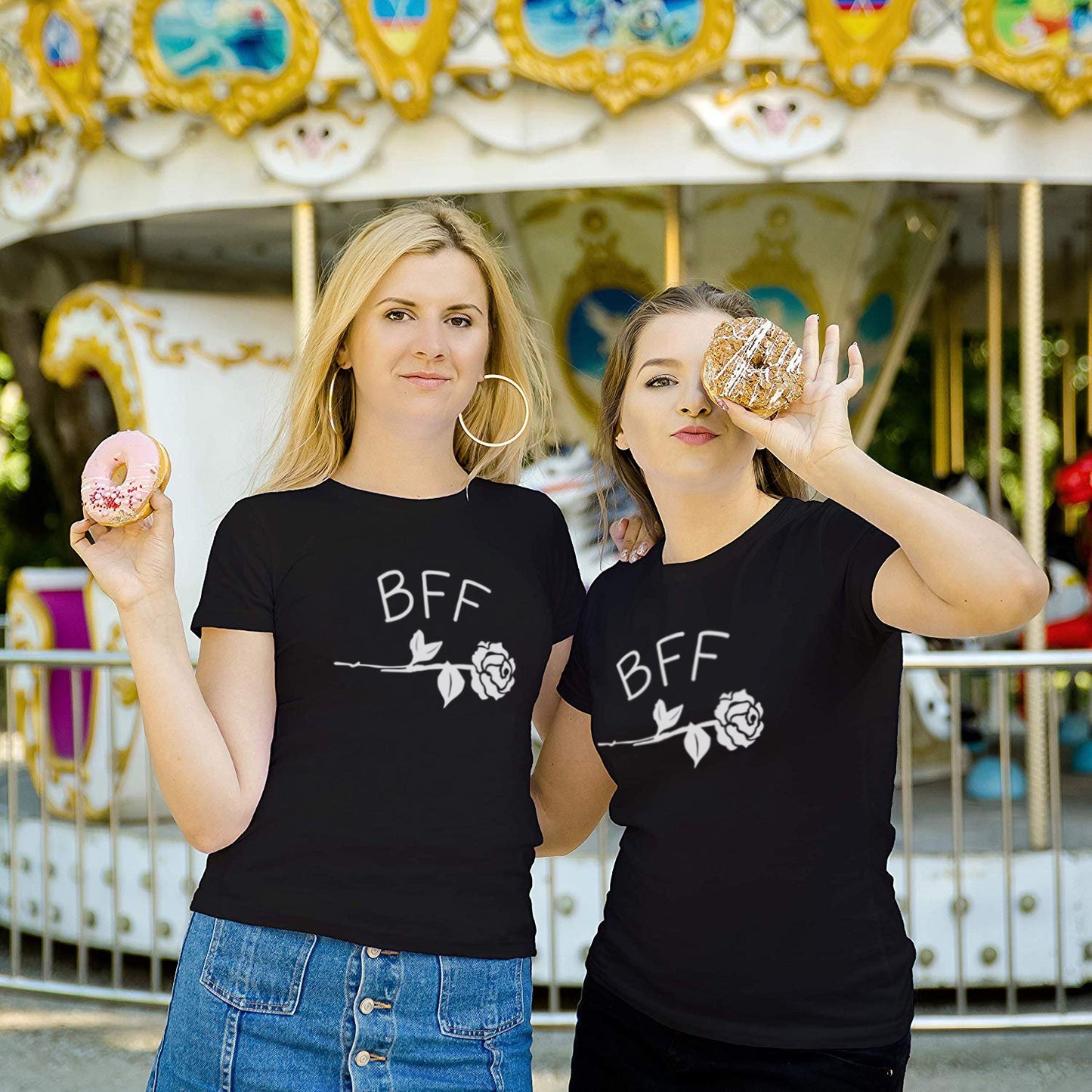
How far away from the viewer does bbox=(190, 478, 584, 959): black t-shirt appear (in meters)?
1.73

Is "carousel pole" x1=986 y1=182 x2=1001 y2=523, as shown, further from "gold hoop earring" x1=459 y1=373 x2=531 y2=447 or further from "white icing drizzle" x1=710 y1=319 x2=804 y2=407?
"white icing drizzle" x1=710 y1=319 x2=804 y2=407

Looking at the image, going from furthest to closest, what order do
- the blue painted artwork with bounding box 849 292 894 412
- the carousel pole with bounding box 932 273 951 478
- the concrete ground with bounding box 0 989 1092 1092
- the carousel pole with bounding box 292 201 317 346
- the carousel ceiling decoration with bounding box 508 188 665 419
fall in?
the carousel pole with bounding box 932 273 951 478 → the blue painted artwork with bounding box 849 292 894 412 → the carousel ceiling decoration with bounding box 508 188 665 419 → the carousel pole with bounding box 292 201 317 346 → the concrete ground with bounding box 0 989 1092 1092

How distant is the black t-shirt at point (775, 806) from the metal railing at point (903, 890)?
2518 mm

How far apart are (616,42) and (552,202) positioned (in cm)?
163

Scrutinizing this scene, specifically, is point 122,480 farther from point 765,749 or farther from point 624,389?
point 765,749

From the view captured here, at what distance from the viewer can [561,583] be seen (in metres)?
1.99

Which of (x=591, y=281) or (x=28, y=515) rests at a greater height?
(x=591, y=281)

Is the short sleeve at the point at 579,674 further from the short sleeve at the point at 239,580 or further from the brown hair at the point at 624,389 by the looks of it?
the short sleeve at the point at 239,580

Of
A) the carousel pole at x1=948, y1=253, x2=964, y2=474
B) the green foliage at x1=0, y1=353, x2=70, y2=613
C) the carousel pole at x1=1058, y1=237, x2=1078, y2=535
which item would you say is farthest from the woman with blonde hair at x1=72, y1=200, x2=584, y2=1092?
the green foliage at x1=0, y1=353, x2=70, y2=613

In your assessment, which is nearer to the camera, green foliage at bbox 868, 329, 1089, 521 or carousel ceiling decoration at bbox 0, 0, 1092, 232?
carousel ceiling decoration at bbox 0, 0, 1092, 232

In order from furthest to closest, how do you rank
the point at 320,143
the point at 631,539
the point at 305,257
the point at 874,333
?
the point at 874,333
the point at 305,257
the point at 320,143
the point at 631,539

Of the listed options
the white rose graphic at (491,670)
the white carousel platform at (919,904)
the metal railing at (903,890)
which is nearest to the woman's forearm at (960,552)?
the white rose graphic at (491,670)

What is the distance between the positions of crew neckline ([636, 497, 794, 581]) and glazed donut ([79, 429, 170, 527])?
0.68 meters

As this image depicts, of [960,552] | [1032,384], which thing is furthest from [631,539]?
[1032,384]
